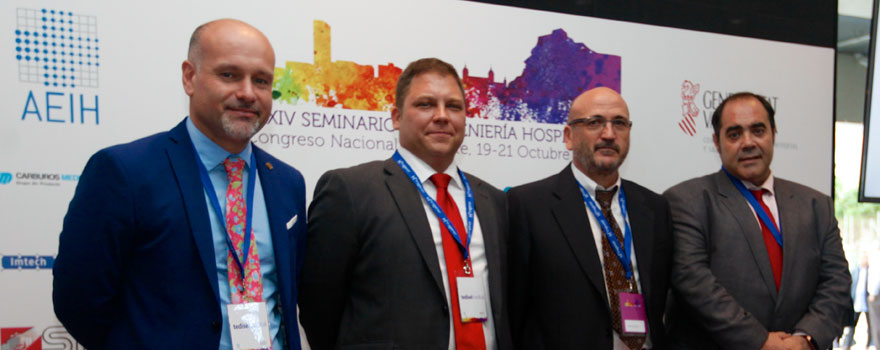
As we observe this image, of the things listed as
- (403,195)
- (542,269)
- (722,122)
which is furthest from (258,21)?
(722,122)

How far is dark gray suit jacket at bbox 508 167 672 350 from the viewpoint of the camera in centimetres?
277

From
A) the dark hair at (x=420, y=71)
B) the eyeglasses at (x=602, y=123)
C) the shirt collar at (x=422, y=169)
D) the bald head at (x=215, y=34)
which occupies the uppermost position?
the bald head at (x=215, y=34)

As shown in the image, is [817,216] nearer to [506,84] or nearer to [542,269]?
[542,269]

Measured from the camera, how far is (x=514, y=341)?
9.63 feet

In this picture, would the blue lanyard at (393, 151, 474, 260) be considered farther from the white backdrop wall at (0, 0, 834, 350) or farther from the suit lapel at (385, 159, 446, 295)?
the white backdrop wall at (0, 0, 834, 350)

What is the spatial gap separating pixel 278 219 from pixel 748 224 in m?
2.09

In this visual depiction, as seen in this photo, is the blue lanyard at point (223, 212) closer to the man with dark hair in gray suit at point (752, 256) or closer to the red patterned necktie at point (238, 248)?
the red patterned necktie at point (238, 248)

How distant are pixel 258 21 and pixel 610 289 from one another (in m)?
2.05

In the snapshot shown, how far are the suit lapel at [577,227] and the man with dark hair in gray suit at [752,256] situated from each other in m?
0.50

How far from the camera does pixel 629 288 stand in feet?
9.26

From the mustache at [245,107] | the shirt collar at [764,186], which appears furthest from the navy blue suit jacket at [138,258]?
the shirt collar at [764,186]

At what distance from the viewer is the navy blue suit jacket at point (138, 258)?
1.93m

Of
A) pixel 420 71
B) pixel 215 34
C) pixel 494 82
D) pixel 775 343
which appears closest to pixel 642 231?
→ pixel 775 343

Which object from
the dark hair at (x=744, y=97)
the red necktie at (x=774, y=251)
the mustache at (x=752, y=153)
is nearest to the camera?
the red necktie at (x=774, y=251)
